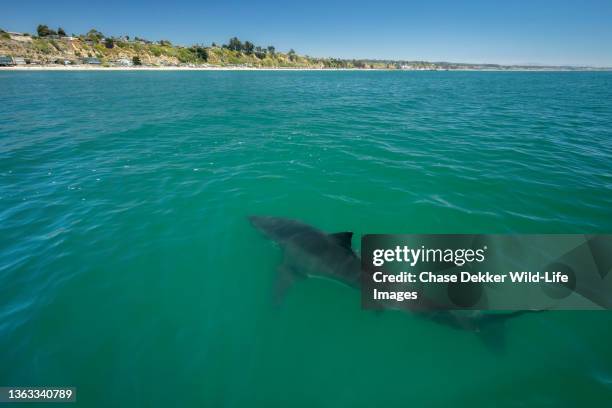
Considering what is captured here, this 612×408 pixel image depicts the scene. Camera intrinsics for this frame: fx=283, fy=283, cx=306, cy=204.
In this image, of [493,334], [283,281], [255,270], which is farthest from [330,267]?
[493,334]

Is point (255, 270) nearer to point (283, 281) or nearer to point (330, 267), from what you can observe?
point (283, 281)

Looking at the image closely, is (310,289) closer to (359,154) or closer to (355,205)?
(355,205)

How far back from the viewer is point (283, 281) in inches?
330

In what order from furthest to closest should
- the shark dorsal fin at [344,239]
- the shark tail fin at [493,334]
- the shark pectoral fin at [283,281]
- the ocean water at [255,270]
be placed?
the shark dorsal fin at [344,239] → the shark pectoral fin at [283,281] → the shark tail fin at [493,334] → the ocean water at [255,270]

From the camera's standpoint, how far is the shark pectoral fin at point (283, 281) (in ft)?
26.1

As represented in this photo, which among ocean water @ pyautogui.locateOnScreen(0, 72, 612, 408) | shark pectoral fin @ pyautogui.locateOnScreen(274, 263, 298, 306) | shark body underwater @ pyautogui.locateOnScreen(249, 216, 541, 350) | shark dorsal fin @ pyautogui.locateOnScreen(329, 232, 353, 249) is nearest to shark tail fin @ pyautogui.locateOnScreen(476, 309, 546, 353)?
shark body underwater @ pyautogui.locateOnScreen(249, 216, 541, 350)

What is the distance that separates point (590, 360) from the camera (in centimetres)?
629

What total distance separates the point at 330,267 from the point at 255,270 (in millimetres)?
2472

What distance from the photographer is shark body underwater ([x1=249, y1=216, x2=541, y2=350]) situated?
6.75 meters

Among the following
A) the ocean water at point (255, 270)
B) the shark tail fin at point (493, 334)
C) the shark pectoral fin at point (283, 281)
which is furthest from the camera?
the shark pectoral fin at point (283, 281)

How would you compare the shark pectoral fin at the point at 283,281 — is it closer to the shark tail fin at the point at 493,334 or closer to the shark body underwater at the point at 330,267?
the shark body underwater at the point at 330,267

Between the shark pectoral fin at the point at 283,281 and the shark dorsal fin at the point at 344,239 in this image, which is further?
the shark dorsal fin at the point at 344,239

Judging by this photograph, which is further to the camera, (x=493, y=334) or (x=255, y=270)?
(x=255, y=270)

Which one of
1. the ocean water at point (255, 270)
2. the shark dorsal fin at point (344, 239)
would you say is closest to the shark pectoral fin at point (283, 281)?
the ocean water at point (255, 270)
